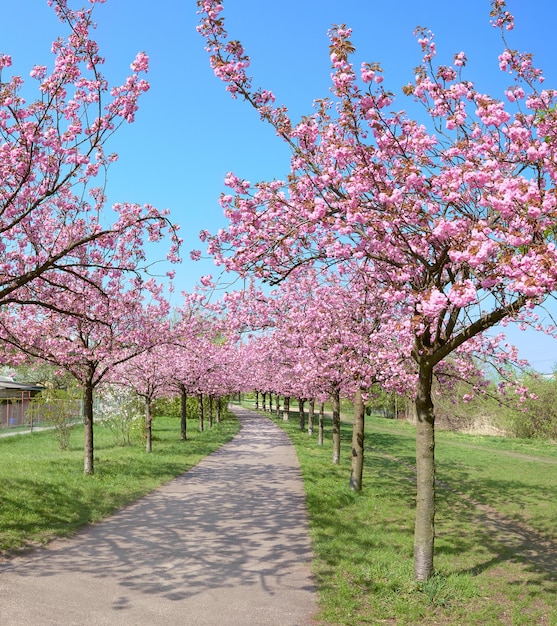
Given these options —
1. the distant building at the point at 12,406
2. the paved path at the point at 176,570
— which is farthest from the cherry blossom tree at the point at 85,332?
the distant building at the point at 12,406

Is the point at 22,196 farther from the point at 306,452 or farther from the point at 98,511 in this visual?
the point at 306,452

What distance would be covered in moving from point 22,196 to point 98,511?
685 centimetres

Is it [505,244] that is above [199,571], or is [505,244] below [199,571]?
above

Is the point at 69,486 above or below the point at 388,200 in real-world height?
below

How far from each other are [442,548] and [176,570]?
17.3ft

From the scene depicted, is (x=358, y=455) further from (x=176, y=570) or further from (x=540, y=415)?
(x=540, y=415)

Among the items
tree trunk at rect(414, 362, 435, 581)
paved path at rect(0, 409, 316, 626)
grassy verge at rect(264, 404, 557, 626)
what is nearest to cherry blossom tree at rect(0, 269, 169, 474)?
paved path at rect(0, 409, 316, 626)

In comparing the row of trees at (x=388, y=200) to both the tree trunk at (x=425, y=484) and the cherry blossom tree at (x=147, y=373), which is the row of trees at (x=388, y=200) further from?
the cherry blossom tree at (x=147, y=373)

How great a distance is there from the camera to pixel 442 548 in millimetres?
10523

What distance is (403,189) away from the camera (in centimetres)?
699

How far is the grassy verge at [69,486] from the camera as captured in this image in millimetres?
10414

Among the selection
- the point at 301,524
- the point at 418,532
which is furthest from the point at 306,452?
the point at 418,532

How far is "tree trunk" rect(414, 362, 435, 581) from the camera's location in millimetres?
8203

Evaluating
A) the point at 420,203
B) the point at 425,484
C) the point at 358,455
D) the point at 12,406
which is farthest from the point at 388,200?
the point at 12,406
